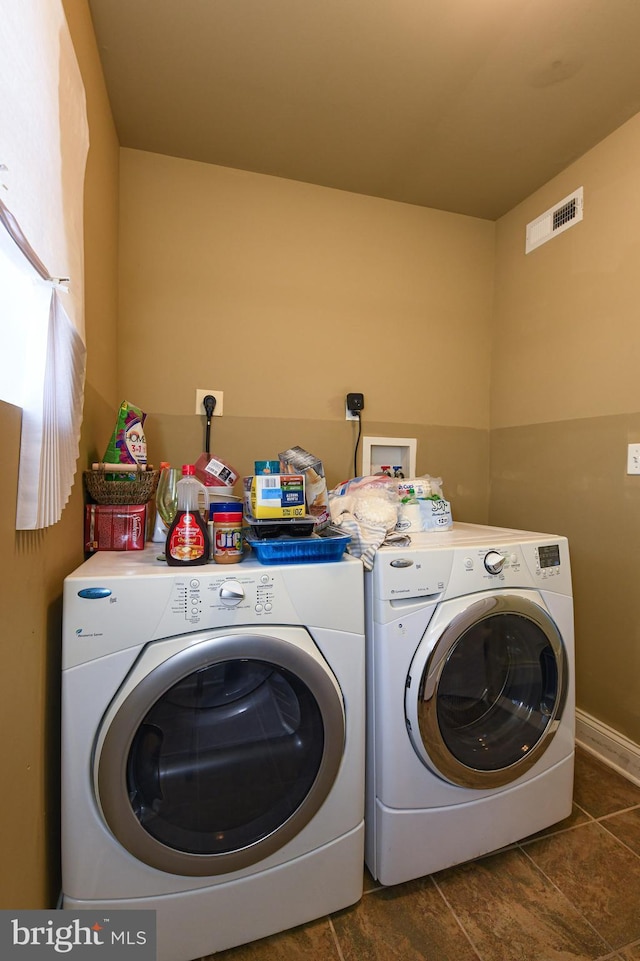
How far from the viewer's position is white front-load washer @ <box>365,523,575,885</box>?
106 cm

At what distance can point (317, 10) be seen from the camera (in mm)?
1184

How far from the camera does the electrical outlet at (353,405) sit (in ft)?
6.37

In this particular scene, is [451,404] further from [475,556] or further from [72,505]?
[72,505]

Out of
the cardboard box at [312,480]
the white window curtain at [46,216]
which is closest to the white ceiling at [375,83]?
the white window curtain at [46,216]

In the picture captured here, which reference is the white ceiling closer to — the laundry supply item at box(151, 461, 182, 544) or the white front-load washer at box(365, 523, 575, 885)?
the laundry supply item at box(151, 461, 182, 544)

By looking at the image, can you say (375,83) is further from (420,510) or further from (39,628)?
(39,628)

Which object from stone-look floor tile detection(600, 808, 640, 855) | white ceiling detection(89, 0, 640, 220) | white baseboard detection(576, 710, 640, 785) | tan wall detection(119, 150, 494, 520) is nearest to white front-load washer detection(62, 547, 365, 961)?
stone-look floor tile detection(600, 808, 640, 855)

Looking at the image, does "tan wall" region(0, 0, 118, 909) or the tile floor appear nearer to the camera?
"tan wall" region(0, 0, 118, 909)

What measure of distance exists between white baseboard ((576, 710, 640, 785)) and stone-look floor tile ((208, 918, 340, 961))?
3.92ft

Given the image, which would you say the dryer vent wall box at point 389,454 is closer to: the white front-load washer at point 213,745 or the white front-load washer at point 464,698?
the white front-load washer at point 464,698

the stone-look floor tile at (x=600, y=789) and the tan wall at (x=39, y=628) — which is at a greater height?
the tan wall at (x=39, y=628)

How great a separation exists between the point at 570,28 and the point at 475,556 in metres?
1.55

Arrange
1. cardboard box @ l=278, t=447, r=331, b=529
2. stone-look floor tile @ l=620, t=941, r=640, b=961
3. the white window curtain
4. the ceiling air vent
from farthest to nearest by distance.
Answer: the ceiling air vent
cardboard box @ l=278, t=447, r=331, b=529
stone-look floor tile @ l=620, t=941, r=640, b=961
the white window curtain

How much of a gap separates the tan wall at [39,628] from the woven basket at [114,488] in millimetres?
47
